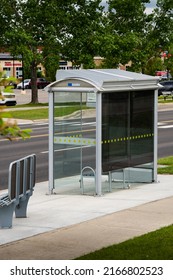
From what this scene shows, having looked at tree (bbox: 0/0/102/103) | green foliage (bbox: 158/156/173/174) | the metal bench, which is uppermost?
tree (bbox: 0/0/102/103)

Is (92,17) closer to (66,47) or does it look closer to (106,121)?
(66,47)

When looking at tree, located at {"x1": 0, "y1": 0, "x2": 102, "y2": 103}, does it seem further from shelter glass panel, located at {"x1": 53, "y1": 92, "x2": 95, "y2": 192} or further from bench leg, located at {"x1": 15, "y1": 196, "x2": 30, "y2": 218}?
bench leg, located at {"x1": 15, "y1": 196, "x2": 30, "y2": 218}

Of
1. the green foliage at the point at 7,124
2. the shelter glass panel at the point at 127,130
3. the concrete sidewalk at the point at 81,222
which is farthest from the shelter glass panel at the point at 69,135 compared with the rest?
the green foliage at the point at 7,124

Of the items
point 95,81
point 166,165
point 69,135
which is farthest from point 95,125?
point 166,165

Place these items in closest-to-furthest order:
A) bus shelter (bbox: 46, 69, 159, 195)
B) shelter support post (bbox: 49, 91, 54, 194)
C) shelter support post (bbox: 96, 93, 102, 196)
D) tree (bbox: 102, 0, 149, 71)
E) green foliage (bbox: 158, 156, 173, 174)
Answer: shelter support post (bbox: 96, 93, 102, 196) < bus shelter (bbox: 46, 69, 159, 195) < shelter support post (bbox: 49, 91, 54, 194) < green foliage (bbox: 158, 156, 173, 174) < tree (bbox: 102, 0, 149, 71)

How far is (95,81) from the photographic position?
1512 cm

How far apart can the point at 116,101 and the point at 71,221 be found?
393 cm

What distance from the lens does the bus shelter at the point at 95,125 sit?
1534 cm

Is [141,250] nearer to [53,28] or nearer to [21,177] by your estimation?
[21,177]

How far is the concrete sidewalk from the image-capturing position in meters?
10.5

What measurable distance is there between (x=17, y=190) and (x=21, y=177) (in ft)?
0.88

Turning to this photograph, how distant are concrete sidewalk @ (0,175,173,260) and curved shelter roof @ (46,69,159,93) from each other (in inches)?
84.3

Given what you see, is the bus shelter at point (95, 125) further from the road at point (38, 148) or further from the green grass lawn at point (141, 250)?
the green grass lawn at point (141, 250)

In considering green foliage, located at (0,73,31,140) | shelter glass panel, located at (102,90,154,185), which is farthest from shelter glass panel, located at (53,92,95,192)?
green foliage, located at (0,73,31,140)
